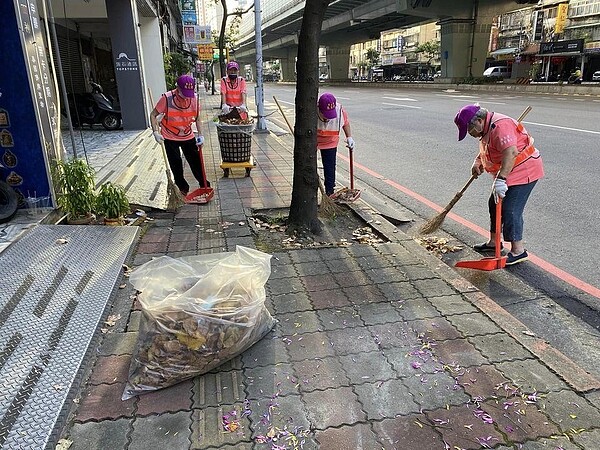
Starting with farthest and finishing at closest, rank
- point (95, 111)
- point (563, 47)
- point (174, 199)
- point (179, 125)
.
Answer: point (563, 47), point (95, 111), point (179, 125), point (174, 199)

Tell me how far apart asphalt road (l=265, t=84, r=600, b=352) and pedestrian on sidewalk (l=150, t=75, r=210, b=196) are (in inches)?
99.0

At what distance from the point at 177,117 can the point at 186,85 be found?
452 millimetres

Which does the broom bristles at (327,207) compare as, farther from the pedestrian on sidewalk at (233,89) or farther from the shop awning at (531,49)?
the shop awning at (531,49)

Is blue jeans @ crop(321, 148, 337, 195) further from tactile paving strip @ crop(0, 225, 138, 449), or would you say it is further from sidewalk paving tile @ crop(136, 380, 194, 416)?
sidewalk paving tile @ crop(136, 380, 194, 416)

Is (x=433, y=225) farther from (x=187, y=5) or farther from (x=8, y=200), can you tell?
(x=187, y=5)

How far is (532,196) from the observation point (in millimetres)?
5961

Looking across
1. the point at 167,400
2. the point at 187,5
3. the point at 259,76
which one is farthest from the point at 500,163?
the point at 187,5

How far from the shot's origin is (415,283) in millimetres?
3619

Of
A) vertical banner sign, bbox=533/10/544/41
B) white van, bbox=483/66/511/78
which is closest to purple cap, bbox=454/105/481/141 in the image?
white van, bbox=483/66/511/78

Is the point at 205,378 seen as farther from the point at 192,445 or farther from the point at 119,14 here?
the point at 119,14

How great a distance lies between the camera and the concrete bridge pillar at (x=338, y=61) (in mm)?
63594

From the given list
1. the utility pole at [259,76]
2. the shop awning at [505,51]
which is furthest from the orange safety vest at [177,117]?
the shop awning at [505,51]

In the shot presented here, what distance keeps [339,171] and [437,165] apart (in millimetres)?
Result: 1726

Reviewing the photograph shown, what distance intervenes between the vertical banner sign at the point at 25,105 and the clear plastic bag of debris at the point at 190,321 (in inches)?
107
